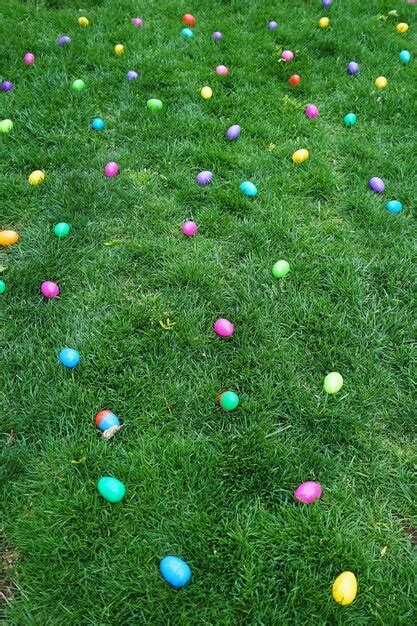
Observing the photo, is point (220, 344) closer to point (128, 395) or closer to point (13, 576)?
point (128, 395)

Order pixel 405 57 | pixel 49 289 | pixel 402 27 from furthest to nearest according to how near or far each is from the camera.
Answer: pixel 402 27
pixel 405 57
pixel 49 289

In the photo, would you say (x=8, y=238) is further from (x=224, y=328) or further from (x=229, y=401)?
(x=229, y=401)

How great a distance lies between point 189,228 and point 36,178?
1060 mm

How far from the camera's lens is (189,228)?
308cm

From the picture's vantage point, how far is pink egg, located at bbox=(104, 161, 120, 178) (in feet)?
11.1

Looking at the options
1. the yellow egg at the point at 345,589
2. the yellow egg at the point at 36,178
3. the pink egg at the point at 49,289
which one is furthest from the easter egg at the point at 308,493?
the yellow egg at the point at 36,178

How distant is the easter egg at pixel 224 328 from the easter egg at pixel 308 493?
0.83m

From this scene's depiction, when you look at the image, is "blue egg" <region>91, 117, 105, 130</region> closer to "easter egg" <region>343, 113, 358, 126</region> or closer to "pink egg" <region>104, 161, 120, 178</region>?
"pink egg" <region>104, 161, 120, 178</region>

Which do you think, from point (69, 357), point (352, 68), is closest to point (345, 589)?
point (69, 357)

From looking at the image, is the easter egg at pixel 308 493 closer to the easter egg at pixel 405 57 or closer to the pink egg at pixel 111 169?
the pink egg at pixel 111 169

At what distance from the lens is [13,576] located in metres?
1.94

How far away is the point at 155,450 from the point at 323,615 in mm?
884

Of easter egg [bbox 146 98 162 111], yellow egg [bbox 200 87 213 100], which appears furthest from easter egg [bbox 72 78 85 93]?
yellow egg [bbox 200 87 213 100]

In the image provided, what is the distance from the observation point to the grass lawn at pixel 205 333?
1.96m
